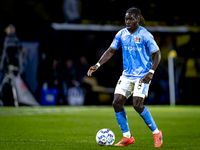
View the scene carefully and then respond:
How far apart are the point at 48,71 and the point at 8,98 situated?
246 centimetres

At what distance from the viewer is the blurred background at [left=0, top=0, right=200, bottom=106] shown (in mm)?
18516

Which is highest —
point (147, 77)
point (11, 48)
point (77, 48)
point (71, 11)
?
point (71, 11)

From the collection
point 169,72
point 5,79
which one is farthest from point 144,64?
point 169,72

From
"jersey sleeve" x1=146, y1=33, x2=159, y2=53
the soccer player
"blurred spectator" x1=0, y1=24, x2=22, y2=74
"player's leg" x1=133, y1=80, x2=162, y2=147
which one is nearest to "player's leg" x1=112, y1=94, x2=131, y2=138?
the soccer player

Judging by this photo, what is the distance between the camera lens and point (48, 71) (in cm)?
1930

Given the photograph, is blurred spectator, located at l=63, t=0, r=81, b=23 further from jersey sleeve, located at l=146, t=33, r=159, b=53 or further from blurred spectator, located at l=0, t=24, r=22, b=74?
jersey sleeve, located at l=146, t=33, r=159, b=53

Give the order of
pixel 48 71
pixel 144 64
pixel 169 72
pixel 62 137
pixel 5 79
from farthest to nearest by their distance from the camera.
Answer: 1. pixel 169 72
2. pixel 48 71
3. pixel 5 79
4. pixel 62 137
5. pixel 144 64

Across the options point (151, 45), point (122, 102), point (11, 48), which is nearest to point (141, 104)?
point (122, 102)

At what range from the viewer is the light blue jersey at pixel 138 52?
20.3 ft

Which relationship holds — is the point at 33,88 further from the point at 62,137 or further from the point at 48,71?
the point at 62,137

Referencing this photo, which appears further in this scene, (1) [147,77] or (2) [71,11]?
(2) [71,11]

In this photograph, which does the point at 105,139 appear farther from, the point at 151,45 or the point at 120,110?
the point at 151,45

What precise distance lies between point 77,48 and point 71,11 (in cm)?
200

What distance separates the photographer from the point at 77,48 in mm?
20109
